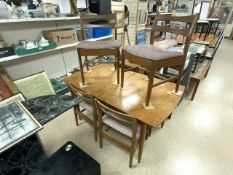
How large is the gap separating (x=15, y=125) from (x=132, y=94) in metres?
0.97

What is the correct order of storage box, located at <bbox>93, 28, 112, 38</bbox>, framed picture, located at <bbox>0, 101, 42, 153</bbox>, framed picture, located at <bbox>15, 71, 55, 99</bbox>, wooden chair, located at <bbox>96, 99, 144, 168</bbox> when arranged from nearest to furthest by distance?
framed picture, located at <bbox>0, 101, 42, 153</bbox> → wooden chair, located at <bbox>96, 99, 144, 168</bbox> → framed picture, located at <bbox>15, 71, 55, 99</bbox> → storage box, located at <bbox>93, 28, 112, 38</bbox>

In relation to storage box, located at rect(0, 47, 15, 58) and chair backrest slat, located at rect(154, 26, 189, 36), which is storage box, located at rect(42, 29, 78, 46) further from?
chair backrest slat, located at rect(154, 26, 189, 36)

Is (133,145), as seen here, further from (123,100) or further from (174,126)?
(174,126)

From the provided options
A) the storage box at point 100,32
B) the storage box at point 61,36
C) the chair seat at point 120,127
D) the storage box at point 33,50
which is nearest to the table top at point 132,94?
the chair seat at point 120,127

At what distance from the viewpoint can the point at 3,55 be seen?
5.25 ft

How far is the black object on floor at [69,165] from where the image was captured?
3.03 feet

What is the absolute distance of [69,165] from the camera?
3.16 feet

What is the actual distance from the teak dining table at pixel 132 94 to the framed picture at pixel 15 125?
1.96ft

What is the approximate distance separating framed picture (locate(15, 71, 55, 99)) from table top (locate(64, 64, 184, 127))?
0.63 m

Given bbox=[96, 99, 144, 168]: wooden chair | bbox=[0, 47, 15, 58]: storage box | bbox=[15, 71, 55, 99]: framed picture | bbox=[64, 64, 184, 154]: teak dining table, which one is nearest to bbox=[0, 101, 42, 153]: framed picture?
bbox=[96, 99, 144, 168]: wooden chair

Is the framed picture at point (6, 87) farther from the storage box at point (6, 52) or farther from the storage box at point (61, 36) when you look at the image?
the storage box at point (61, 36)

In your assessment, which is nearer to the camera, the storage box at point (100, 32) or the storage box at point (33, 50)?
the storage box at point (33, 50)

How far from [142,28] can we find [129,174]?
13.2 ft

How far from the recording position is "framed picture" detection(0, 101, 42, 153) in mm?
792
